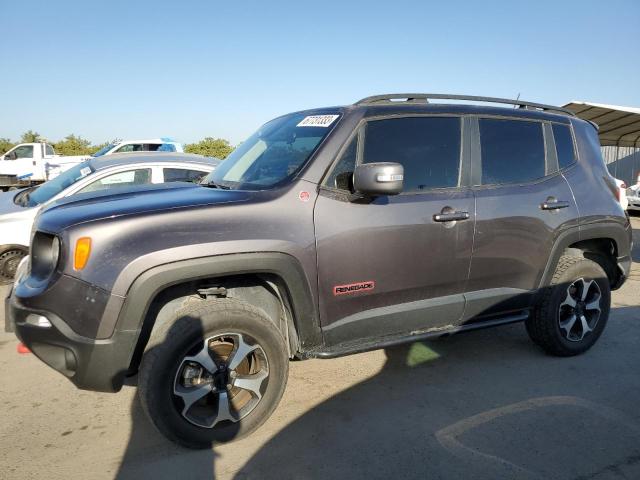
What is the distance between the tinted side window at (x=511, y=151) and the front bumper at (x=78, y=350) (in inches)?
102

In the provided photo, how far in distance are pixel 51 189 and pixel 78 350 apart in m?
4.62

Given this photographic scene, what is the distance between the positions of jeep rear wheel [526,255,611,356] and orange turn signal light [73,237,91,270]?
323cm

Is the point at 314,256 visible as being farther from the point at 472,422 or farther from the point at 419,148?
the point at 472,422

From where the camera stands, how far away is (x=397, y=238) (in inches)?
119

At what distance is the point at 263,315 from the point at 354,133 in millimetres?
1265

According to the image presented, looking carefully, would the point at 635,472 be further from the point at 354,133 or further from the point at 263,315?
the point at 354,133

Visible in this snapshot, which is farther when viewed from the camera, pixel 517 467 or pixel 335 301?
pixel 335 301

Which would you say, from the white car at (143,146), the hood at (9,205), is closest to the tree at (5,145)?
the white car at (143,146)

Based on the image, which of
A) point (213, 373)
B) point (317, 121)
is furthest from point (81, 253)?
point (317, 121)

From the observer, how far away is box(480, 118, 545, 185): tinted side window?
138 inches

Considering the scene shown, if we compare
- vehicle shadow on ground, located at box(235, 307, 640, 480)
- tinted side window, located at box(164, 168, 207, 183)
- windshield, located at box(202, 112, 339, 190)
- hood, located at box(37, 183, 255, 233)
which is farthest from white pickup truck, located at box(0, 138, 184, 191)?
vehicle shadow on ground, located at box(235, 307, 640, 480)

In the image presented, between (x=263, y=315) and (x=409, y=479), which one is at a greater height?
(x=263, y=315)

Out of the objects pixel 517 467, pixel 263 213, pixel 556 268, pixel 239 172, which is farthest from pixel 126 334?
pixel 556 268

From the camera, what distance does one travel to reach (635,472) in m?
2.51
